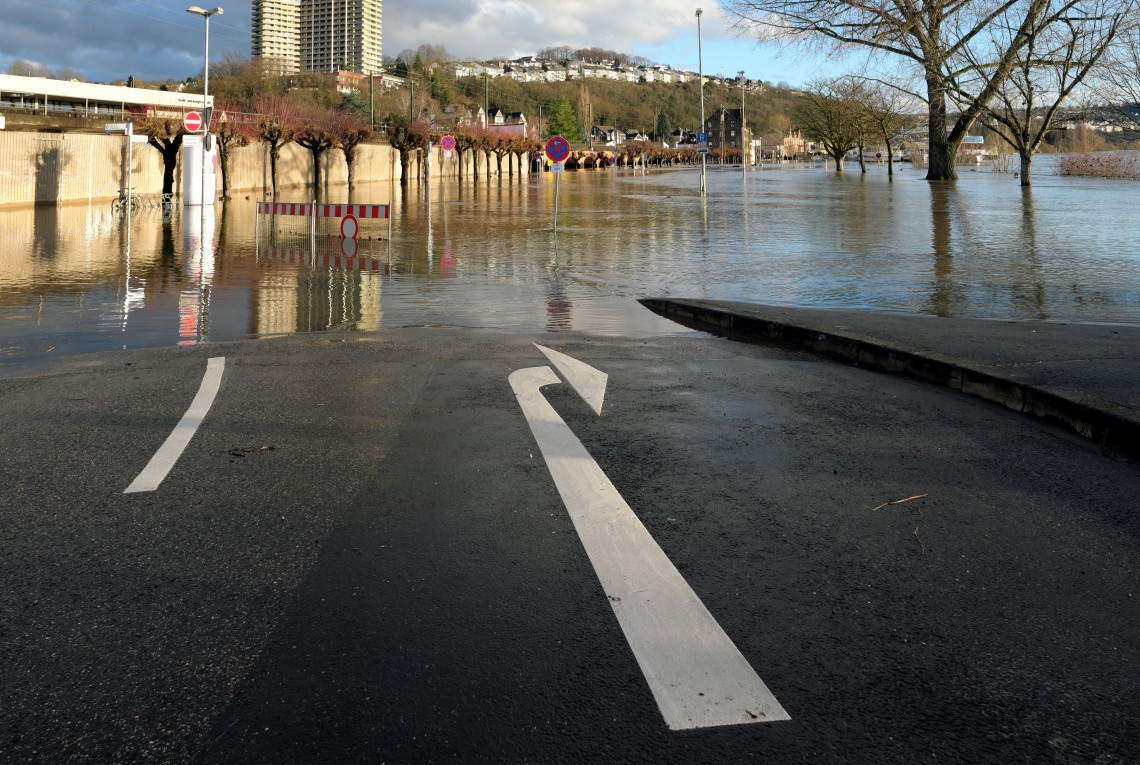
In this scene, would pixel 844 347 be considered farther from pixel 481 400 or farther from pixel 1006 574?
pixel 1006 574

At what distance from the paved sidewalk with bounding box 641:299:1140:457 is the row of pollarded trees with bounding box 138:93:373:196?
3447 centimetres

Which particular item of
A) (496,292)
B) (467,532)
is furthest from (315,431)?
(496,292)

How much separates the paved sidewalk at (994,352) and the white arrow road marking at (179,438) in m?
4.94

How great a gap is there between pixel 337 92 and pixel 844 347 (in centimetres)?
14948

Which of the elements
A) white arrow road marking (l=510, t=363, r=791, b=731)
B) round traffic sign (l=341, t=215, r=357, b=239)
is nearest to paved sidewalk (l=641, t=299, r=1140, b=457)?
white arrow road marking (l=510, t=363, r=791, b=731)

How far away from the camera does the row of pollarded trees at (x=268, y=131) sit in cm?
4166

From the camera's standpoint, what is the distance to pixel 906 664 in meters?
3.23

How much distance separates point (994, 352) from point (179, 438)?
19.6 ft

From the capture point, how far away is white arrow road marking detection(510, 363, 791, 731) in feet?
9.69

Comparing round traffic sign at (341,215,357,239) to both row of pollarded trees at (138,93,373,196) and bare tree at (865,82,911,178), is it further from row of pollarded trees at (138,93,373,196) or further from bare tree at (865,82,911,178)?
bare tree at (865,82,911,178)

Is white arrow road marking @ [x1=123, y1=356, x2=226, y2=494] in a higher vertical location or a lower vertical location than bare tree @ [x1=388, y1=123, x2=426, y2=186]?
lower

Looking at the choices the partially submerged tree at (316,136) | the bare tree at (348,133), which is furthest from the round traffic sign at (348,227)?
the bare tree at (348,133)

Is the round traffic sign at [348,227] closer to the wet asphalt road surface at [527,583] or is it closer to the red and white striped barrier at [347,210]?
the red and white striped barrier at [347,210]

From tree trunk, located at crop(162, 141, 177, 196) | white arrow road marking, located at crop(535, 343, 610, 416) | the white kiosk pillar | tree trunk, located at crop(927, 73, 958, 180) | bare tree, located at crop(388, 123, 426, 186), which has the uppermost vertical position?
bare tree, located at crop(388, 123, 426, 186)
